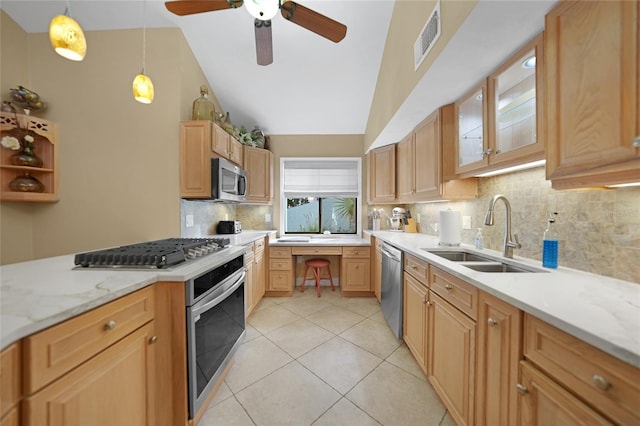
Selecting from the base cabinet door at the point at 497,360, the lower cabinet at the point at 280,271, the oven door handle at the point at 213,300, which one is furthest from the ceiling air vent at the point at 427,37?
the lower cabinet at the point at 280,271

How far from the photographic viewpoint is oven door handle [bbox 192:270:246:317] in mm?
1234

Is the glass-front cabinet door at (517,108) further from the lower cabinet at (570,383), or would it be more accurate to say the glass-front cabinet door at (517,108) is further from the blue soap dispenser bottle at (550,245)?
the lower cabinet at (570,383)

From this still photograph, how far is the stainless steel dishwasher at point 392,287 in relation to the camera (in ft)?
6.73

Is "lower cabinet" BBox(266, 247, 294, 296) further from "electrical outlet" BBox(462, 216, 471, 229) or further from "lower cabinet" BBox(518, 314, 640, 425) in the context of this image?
"lower cabinet" BBox(518, 314, 640, 425)

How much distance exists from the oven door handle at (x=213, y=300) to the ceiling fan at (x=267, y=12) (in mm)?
1709

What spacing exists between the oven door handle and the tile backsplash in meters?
2.04

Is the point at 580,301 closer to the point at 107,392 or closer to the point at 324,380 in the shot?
the point at 324,380

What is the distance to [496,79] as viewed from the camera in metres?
1.43

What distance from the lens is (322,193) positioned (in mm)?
3861

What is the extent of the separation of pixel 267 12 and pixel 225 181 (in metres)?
1.58

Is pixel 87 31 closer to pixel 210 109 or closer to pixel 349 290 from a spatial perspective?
pixel 210 109

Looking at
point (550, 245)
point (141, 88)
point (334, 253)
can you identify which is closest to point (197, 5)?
point (141, 88)

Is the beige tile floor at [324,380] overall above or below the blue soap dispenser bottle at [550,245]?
below

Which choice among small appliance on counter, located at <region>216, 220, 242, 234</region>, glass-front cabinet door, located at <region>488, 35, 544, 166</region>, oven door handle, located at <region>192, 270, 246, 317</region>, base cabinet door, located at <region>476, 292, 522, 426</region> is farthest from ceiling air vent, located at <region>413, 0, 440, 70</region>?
small appliance on counter, located at <region>216, 220, 242, 234</region>
